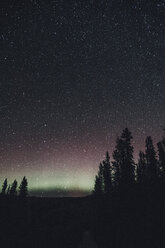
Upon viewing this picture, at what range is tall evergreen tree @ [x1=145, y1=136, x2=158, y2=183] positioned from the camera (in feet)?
111

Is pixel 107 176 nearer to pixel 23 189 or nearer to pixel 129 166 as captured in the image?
pixel 129 166

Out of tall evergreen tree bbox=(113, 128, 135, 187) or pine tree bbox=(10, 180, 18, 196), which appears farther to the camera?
pine tree bbox=(10, 180, 18, 196)

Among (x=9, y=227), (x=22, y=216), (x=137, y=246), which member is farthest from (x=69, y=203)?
(x=137, y=246)

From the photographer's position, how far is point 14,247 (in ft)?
78.4

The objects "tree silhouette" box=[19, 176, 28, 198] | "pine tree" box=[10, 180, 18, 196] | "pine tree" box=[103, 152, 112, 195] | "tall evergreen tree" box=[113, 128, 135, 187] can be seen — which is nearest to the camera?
"tall evergreen tree" box=[113, 128, 135, 187]

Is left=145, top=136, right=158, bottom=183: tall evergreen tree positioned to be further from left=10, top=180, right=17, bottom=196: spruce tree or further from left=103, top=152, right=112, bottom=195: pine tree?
left=10, top=180, right=17, bottom=196: spruce tree

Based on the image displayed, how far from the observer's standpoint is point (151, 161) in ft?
130

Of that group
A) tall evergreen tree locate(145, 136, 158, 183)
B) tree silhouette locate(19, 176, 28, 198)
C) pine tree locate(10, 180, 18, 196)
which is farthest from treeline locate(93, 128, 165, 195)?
pine tree locate(10, 180, 18, 196)

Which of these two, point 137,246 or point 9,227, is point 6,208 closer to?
point 9,227

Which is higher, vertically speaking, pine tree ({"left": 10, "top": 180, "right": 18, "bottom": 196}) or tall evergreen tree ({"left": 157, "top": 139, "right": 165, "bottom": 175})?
tall evergreen tree ({"left": 157, "top": 139, "right": 165, "bottom": 175})

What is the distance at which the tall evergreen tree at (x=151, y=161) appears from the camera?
33744 mm

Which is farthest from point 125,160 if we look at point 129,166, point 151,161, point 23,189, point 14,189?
point 14,189

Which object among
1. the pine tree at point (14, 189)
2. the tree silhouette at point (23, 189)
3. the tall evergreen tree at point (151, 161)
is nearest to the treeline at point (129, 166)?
the tall evergreen tree at point (151, 161)

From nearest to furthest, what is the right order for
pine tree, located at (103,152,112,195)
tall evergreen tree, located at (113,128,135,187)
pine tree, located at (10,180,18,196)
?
tall evergreen tree, located at (113,128,135,187), pine tree, located at (103,152,112,195), pine tree, located at (10,180,18,196)
